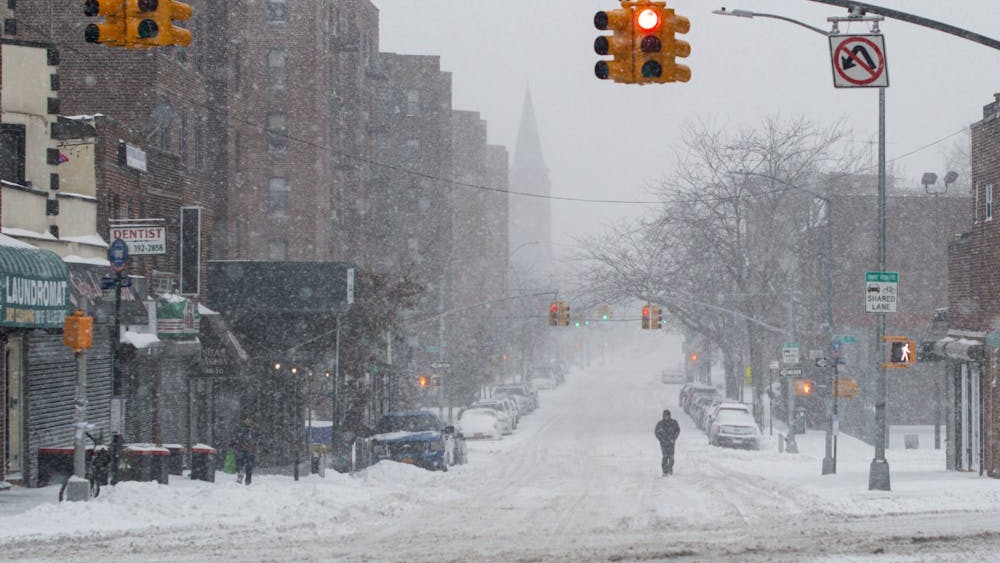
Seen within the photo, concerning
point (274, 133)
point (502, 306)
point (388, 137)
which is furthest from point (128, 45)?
point (502, 306)

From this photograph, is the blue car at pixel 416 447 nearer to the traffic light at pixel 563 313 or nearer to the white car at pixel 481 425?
the traffic light at pixel 563 313

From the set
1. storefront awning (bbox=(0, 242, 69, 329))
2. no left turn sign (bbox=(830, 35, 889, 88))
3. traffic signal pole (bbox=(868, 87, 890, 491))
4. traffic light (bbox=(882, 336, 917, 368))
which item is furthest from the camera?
traffic light (bbox=(882, 336, 917, 368))

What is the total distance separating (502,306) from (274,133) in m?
47.2

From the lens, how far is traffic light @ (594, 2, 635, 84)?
43.5 ft

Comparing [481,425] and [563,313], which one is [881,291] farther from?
[481,425]

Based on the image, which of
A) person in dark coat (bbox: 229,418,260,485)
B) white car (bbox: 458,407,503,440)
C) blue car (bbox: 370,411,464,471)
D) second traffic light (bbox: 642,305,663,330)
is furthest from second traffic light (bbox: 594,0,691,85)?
white car (bbox: 458,407,503,440)

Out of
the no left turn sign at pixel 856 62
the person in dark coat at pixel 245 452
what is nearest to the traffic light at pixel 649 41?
the no left turn sign at pixel 856 62

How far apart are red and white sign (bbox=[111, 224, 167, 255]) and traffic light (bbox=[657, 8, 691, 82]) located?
11.0 meters

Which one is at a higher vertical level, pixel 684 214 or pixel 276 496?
pixel 684 214

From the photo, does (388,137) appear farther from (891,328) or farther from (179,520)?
(179,520)

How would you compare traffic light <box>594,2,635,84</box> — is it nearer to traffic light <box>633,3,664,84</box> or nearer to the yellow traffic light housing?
traffic light <box>633,3,664,84</box>

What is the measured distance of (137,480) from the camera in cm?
2191

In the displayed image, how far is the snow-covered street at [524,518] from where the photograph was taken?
1498 centimetres

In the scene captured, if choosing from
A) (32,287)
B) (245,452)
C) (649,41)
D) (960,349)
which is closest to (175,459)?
(245,452)
